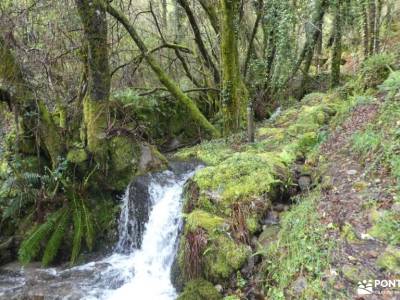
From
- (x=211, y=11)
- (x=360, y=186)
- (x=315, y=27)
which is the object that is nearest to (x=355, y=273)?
(x=360, y=186)

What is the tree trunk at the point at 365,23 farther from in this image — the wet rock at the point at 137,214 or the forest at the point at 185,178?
the wet rock at the point at 137,214

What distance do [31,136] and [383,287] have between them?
267 inches

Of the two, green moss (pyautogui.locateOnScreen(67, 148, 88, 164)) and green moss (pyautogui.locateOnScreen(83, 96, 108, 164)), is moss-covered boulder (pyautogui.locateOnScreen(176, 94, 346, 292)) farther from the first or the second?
green moss (pyautogui.locateOnScreen(67, 148, 88, 164))

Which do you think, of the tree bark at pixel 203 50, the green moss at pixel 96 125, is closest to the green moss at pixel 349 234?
the green moss at pixel 96 125

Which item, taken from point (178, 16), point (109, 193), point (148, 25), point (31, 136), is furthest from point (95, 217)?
point (178, 16)

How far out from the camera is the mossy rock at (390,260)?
2.66 metres

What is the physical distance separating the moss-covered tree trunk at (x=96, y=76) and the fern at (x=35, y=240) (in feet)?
4.61

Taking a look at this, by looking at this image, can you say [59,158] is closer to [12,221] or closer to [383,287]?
[12,221]

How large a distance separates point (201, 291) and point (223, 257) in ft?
1.54

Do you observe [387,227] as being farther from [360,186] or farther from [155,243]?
[155,243]

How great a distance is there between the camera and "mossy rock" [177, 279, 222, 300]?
3.78 meters

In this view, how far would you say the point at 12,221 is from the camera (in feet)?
21.4

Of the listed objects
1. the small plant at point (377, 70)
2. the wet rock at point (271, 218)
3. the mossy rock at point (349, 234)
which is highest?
the small plant at point (377, 70)

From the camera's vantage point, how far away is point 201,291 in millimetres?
3832
